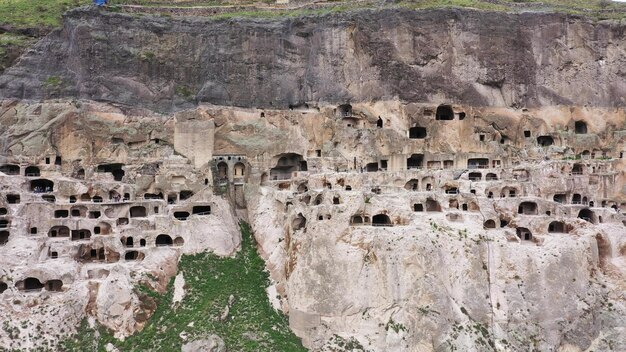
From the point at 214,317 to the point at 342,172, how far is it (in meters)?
18.5

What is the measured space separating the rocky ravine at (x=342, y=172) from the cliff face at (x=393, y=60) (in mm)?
209

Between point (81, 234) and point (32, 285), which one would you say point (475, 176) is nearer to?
Answer: point (81, 234)

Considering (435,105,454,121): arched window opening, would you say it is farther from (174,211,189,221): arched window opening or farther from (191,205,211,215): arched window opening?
(174,211,189,221): arched window opening

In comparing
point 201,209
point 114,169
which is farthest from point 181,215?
point 114,169

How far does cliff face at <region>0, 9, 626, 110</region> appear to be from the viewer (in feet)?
204

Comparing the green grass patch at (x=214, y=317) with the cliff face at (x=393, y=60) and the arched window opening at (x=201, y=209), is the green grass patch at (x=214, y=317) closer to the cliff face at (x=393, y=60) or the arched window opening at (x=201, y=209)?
the arched window opening at (x=201, y=209)

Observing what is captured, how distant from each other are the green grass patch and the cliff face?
19987mm

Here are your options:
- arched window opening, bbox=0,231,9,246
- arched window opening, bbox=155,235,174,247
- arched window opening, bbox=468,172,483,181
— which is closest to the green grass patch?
arched window opening, bbox=155,235,174,247

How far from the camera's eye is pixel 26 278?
45.8 m

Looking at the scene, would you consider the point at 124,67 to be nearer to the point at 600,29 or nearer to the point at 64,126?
the point at 64,126

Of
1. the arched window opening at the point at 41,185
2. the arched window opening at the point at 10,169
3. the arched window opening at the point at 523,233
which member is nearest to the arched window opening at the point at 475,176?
the arched window opening at the point at 523,233

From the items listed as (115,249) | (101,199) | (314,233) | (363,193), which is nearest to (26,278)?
(115,249)

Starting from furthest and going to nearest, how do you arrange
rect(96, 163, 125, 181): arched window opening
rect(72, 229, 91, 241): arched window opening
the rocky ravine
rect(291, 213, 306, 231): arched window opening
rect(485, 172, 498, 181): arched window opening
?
rect(96, 163, 125, 181): arched window opening < rect(485, 172, 498, 181): arched window opening < rect(72, 229, 91, 241): arched window opening < rect(291, 213, 306, 231): arched window opening < the rocky ravine

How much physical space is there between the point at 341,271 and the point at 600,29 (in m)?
39.9
